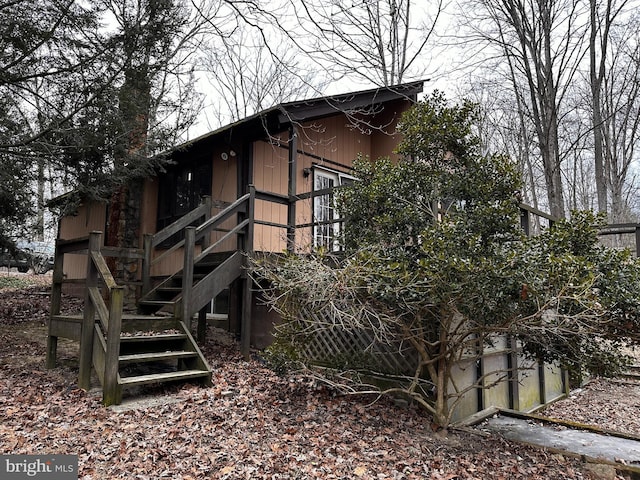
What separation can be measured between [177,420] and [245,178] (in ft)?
16.7

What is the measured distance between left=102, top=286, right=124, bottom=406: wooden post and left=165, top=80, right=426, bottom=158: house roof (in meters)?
3.70

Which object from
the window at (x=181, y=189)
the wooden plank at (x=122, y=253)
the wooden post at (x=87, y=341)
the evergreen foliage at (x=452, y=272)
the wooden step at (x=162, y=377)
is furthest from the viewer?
the window at (x=181, y=189)

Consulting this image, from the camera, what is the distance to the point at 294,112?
301 inches

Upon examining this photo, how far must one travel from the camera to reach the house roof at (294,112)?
7.43m

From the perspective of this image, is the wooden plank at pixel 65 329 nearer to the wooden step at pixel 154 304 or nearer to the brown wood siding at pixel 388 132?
the wooden step at pixel 154 304

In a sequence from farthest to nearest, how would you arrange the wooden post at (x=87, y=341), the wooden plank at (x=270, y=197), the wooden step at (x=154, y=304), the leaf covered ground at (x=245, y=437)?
the wooden plank at (x=270, y=197) < the wooden step at (x=154, y=304) < the wooden post at (x=87, y=341) < the leaf covered ground at (x=245, y=437)

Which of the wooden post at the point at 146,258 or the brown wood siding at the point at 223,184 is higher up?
the brown wood siding at the point at 223,184

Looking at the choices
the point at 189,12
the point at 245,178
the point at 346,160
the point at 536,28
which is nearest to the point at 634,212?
the point at 536,28

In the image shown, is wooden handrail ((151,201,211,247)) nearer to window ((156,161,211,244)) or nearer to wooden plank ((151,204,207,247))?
wooden plank ((151,204,207,247))

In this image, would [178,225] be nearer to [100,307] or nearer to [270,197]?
[270,197]

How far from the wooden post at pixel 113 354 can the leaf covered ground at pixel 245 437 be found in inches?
6.5

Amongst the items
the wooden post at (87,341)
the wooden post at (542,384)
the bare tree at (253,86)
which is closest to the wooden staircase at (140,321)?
the wooden post at (87,341)

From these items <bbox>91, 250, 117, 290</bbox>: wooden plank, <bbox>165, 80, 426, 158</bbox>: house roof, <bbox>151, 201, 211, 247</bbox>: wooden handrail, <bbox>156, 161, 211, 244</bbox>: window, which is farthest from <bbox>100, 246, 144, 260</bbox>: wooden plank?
<bbox>156, 161, 211, 244</bbox>: window

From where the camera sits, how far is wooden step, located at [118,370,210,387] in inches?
178
